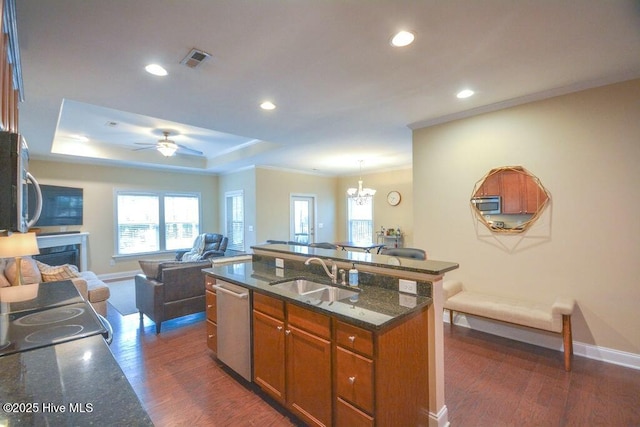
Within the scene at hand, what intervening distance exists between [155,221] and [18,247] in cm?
464

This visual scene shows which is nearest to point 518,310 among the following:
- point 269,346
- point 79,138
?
point 269,346

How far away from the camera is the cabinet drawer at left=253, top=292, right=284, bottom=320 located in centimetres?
208

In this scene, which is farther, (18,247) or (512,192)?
(512,192)

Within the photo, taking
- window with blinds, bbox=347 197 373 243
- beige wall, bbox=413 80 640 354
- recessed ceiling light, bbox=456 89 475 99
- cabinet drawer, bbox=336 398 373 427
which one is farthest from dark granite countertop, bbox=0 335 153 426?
window with blinds, bbox=347 197 373 243

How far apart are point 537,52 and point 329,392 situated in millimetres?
2917

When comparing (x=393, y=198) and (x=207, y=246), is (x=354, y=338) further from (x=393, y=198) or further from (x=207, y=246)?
(x=393, y=198)

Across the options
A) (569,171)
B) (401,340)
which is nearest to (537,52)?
(569,171)

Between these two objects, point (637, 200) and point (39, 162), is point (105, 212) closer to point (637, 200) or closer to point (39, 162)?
point (39, 162)

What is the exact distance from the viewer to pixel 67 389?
90cm

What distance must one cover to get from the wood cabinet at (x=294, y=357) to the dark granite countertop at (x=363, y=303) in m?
0.07

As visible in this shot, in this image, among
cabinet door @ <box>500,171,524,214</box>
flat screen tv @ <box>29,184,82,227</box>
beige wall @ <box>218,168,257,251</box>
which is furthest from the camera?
beige wall @ <box>218,168,257,251</box>

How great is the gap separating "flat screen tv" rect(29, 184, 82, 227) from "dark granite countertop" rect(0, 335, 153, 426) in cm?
618

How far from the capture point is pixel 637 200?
2688 mm

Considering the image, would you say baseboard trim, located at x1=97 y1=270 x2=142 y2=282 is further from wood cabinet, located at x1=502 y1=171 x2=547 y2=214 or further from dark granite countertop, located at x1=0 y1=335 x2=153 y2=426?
wood cabinet, located at x1=502 y1=171 x2=547 y2=214
